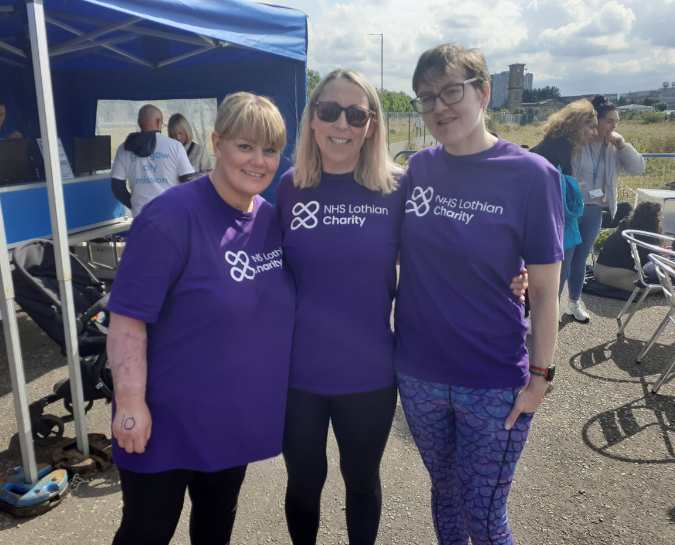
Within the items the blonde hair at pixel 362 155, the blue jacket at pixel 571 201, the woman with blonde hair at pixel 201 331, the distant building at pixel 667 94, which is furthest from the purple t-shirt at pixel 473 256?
the distant building at pixel 667 94

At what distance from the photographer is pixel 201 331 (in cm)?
146

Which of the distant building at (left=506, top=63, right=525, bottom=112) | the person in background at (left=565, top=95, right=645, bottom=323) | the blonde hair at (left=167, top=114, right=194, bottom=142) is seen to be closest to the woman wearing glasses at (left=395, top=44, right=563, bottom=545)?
the person in background at (left=565, top=95, right=645, bottom=323)

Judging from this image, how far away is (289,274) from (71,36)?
5261 millimetres

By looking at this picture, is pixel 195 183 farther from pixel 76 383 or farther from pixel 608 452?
pixel 608 452

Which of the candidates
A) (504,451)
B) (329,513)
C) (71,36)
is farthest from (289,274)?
(71,36)

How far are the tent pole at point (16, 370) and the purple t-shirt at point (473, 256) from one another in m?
1.74

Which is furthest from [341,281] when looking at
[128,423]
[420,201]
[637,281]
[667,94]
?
[667,94]

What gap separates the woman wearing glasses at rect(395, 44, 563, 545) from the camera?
60.5 inches

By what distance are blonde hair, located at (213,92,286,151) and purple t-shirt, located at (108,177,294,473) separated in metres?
0.17

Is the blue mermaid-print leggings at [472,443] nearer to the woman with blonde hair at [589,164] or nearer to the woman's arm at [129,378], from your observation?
the woman's arm at [129,378]

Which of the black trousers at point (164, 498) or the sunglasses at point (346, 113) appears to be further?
the sunglasses at point (346, 113)

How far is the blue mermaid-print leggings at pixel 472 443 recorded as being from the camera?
165 cm

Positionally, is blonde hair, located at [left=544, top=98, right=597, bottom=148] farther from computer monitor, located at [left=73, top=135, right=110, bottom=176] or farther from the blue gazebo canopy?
computer monitor, located at [left=73, top=135, right=110, bottom=176]

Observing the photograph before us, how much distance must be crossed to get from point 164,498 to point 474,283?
3.58ft
